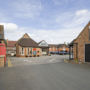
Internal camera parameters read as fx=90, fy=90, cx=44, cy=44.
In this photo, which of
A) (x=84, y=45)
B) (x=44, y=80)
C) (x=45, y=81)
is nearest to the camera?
(x=45, y=81)

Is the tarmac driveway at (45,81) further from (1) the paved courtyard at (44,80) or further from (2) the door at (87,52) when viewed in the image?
(2) the door at (87,52)

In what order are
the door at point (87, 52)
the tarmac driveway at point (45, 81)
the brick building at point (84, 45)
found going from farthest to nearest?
the brick building at point (84, 45), the door at point (87, 52), the tarmac driveway at point (45, 81)

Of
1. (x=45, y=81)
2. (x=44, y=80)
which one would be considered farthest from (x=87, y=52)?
(x=45, y=81)

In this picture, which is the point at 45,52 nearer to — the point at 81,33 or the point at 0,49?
the point at 81,33

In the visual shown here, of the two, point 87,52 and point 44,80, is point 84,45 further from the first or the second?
point 44,80

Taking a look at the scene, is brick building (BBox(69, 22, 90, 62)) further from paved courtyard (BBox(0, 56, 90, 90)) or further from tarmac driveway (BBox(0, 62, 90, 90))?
tarmac driveway (BBox(0, 62, 90, 90))

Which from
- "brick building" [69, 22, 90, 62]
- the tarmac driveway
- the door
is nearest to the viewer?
the tarmac driveway

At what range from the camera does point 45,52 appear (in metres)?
33.5

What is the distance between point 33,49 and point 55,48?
2508 centimetres

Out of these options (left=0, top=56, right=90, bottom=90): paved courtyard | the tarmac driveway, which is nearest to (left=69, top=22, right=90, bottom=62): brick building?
(left=0, top=56, right=90, bottom=90): paved courtyard

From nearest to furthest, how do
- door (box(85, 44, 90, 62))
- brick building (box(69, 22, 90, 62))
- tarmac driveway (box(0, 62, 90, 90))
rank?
tarmac driveway (box(0, 62, 90, 90)), door (box(85, 44, 90, 62)), brick building (box(69, 22, 90, 62))

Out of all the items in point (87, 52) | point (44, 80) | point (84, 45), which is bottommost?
point (44, 80)

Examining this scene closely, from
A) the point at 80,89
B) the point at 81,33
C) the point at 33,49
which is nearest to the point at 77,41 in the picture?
the point at 81,33

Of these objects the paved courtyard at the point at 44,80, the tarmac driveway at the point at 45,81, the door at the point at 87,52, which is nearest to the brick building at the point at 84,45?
the door at the point at 87,52
